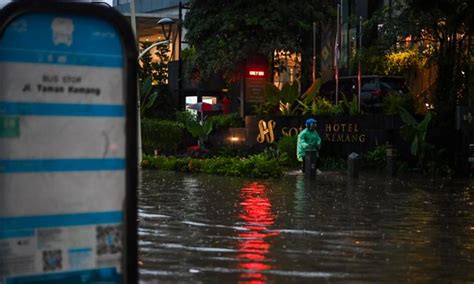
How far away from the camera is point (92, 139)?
354 cm

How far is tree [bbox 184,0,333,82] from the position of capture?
31.1 meters

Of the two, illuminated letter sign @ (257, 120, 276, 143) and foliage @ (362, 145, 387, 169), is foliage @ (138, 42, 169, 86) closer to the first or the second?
illuminated letter sign @ (257, 120, 276, 143)

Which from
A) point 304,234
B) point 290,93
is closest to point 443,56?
point 290,93

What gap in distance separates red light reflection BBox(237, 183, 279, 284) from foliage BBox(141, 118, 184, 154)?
15916mm

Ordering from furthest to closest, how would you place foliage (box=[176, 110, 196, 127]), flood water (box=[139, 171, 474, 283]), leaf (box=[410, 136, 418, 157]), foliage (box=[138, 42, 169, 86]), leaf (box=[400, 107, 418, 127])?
foliage (box=[138, 42, 169, 86]) → foliage (box=[176, 110, 196, 127]) → leaf (box=[400, 107, 418, 127]) → leaf (box=[410, 136, 418, 157]) → flood water (box=[139, 171, 474, 283])

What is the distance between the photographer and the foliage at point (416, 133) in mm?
20172

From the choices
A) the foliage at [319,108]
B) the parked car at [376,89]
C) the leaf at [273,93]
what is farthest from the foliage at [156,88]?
the parked car at [376,89]

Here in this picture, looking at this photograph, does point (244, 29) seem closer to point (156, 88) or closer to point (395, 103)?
point (156, 88)

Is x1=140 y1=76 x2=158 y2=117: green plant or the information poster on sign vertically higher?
x1=140 y1=76 x2=158 y2=117: green plant

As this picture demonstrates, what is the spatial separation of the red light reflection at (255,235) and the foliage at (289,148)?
315 inches

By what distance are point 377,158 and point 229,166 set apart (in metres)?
4.95

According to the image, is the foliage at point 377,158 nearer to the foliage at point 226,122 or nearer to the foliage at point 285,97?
the foliage at point 285,97

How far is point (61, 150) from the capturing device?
136 inches

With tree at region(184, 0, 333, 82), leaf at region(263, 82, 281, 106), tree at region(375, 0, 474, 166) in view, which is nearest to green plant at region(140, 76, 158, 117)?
tree at region(184, 0, 333, 82)
